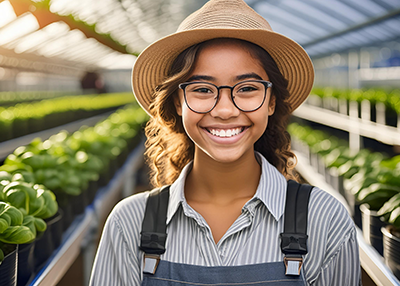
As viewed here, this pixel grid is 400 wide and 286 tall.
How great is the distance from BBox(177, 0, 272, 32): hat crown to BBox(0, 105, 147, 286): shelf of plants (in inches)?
32.7

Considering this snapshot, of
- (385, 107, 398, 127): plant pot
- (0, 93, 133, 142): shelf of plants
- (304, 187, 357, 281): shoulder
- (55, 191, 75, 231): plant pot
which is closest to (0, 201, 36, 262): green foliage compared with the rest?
(55, 191, 75, 231): plant pot

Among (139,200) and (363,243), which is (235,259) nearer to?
(139,200)

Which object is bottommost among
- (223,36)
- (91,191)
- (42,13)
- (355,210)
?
(355,210)

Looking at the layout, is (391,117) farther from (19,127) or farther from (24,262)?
(19,127)

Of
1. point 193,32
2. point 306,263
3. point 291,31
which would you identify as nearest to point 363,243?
point 306,263

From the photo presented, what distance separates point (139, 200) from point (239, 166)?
343mm

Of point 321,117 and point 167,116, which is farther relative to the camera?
point 321,117

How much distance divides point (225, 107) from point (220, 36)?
0.75 feet

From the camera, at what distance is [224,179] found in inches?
52.0

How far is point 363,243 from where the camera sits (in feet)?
6.63

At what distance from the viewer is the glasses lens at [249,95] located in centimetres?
118

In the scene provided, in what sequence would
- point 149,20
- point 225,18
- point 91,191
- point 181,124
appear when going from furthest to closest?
point 149,20 → point 91,191 → point 181,124 → point 225,18

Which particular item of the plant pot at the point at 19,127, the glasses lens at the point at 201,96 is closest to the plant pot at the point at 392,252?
the glasses lens at the point at 201,96

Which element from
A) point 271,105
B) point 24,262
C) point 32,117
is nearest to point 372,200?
point 271,105
